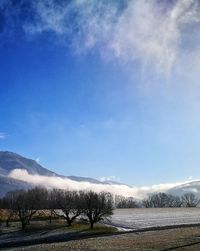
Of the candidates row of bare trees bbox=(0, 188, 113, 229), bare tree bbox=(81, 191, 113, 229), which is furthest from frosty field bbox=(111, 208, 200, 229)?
row of bare trees bbox=(0, 188, 113, 229)

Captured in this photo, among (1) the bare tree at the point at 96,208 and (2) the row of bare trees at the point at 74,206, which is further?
(2) the row of bare trees at the point at 74,206

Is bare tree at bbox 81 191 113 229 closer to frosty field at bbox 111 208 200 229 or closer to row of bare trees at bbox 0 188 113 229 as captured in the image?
row of bare trees at bbox 0 188 113 229

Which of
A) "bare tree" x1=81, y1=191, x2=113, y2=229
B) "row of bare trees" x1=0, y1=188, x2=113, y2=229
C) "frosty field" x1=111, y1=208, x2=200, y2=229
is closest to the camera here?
"frosty field" x1=111, y1=208, x2=200, y2=229

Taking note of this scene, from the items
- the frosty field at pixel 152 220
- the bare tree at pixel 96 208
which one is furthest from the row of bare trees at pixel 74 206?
the frosty field at pixel 152 220

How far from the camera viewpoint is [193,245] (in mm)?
46219

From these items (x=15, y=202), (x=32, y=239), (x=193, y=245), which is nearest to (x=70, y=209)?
(x=15, y=202)

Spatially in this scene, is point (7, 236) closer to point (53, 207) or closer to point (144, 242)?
point (53, 207)

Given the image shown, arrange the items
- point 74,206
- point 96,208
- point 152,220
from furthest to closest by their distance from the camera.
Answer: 1. point 152,220
2. point 74,206
3. point 96,208

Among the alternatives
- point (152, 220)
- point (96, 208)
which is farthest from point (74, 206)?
point (152, 220)

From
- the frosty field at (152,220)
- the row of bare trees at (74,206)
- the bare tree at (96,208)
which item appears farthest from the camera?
the row of bare trees at (74,206)

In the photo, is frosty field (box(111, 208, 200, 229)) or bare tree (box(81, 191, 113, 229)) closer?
frosty field (box(111, 208, 200, 229))

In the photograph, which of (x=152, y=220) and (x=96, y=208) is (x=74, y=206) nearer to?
(x=96, y=208)

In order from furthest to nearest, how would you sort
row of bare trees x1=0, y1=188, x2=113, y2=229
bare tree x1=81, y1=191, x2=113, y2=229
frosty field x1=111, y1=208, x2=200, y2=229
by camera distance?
row of bare trees x1=0, y1=188, x2=113, y2=229 < bare tree x1=81, y1=191, x2=113, y2=229 < frosty field x1=111, y1=208, x2=200, y2=229

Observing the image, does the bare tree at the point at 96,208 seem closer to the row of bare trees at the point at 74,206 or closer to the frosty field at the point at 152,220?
the row of bare trees at the point at 74,206
